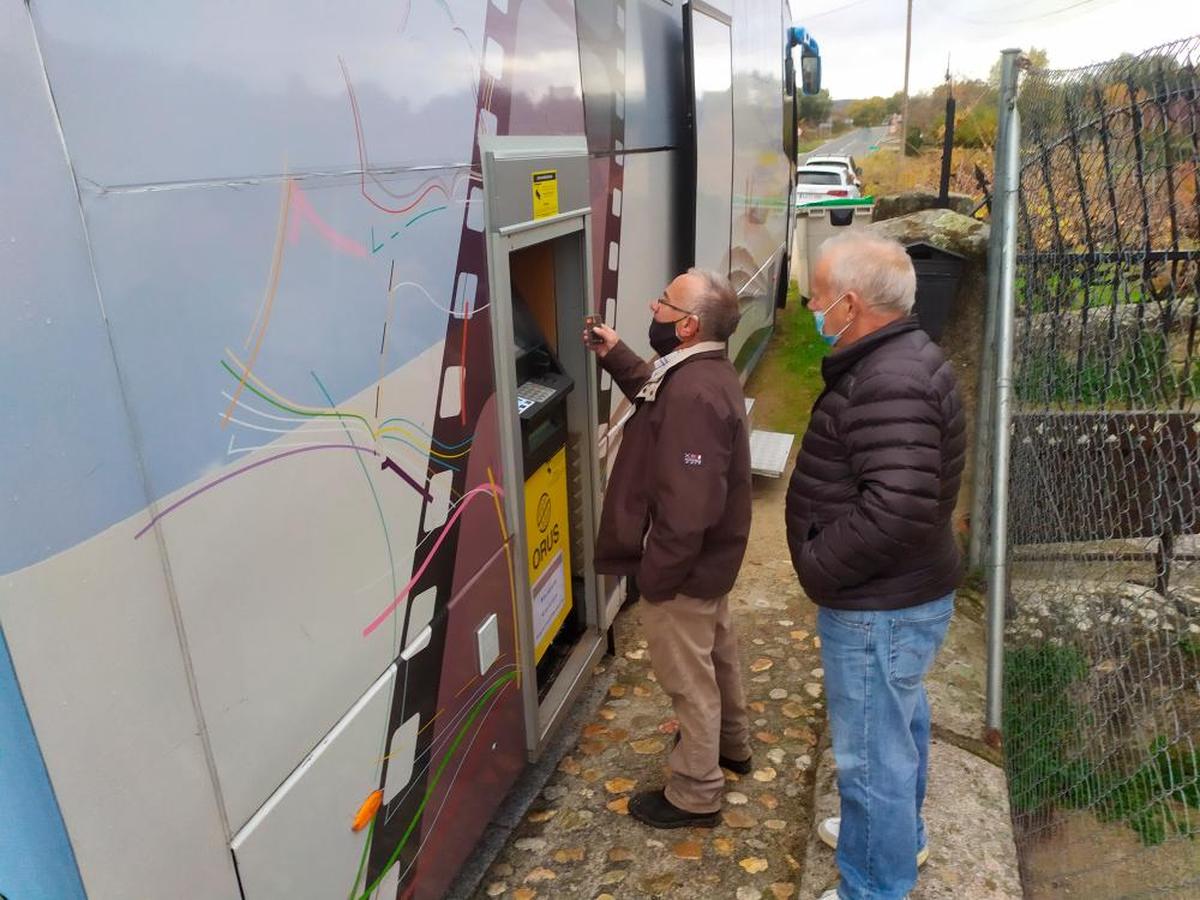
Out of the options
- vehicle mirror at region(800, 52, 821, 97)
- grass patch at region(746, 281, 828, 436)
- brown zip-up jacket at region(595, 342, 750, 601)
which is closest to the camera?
brown zip-up jacket at region(595, 342, 750, 601)

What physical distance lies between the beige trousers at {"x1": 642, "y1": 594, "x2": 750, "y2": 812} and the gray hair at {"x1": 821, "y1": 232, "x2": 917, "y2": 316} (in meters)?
1.07

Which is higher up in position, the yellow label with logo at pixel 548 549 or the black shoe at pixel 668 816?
the yellow label with logo at pixel 548 549

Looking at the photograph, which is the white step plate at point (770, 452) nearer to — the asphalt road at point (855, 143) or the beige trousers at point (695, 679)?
the beige trousers at point (695, 679)

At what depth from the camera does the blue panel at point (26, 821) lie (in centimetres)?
Result: 110

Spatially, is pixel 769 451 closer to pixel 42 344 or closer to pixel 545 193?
pixel 545 193

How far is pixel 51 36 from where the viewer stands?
1.10 meters

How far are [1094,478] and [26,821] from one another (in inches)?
134

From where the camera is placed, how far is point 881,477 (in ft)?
6.75

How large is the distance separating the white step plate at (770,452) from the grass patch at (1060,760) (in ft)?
8.11

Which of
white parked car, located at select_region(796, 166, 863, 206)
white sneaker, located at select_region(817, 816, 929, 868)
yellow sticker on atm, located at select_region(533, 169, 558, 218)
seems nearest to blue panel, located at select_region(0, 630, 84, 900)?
yellow sticker on atm, located at select_region(533, 169, 558, 218)

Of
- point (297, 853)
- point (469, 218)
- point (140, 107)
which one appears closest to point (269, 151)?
point (140, 107)

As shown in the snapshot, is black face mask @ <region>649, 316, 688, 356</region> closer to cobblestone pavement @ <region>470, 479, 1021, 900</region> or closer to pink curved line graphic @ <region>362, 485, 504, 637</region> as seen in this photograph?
pink curved line graphic @ <region>362, 485, 504, 637</region>

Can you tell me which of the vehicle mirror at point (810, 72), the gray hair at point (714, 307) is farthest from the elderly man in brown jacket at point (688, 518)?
the vehicle mirror at point (810, 72)

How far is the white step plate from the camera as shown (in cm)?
593
